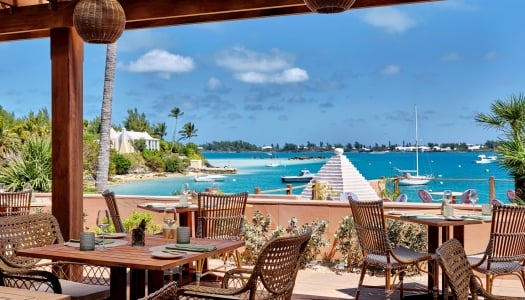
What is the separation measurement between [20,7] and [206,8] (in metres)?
2.04

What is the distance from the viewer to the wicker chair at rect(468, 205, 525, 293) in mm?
4477

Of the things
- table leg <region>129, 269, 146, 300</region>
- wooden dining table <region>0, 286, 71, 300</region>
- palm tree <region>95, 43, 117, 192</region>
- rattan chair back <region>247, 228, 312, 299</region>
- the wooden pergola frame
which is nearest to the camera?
wooden dining table <region>0, 286, 71, 300</region>

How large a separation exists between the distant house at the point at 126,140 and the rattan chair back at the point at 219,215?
34.8m

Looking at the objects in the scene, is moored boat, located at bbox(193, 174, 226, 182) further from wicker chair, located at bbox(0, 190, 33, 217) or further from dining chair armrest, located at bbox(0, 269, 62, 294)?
dining chair armrest, located at bbox(0, 269, 62, 294)

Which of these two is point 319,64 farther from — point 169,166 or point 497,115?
point 497,115

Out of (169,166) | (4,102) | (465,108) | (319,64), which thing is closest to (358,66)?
(319,64)

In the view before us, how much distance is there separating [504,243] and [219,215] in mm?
2589

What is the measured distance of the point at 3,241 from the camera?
3.86 metres

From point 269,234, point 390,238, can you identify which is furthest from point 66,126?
point 390,238

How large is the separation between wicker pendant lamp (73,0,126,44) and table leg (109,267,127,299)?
5.17 feet

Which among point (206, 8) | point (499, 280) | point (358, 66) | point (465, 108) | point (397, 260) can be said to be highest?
point (358, 66)

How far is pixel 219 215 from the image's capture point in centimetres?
576

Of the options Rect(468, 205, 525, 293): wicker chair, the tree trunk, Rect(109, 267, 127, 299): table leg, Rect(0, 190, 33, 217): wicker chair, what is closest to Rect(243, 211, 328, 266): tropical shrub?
the tree trunk

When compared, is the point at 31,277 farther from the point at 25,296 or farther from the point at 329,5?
the point at 329,5
